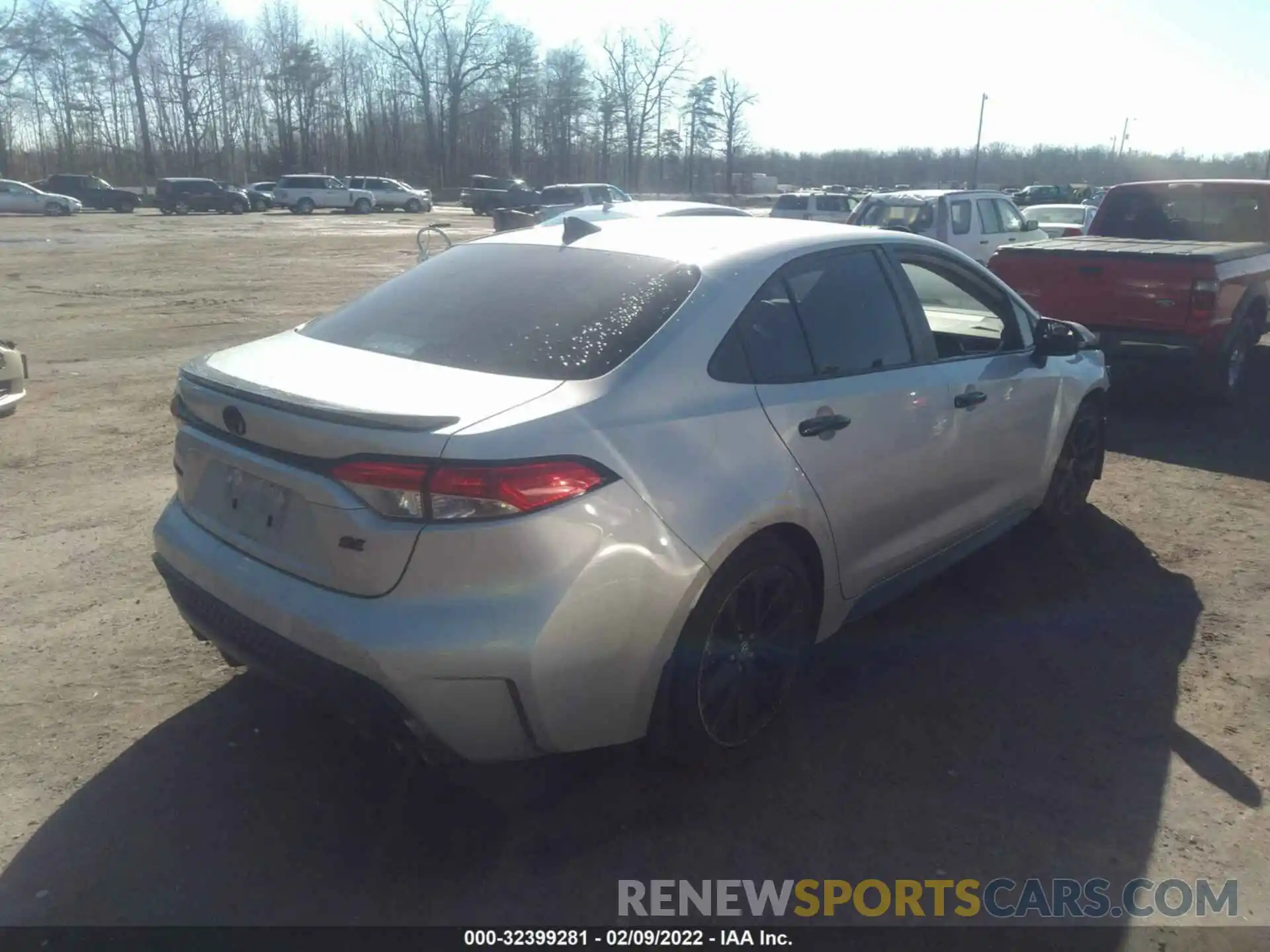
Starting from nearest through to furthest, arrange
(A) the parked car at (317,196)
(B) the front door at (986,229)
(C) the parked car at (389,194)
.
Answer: (B) the front door at (986,229)
(A) the parked car at (317,196)
(C) the parked car at (389,194)

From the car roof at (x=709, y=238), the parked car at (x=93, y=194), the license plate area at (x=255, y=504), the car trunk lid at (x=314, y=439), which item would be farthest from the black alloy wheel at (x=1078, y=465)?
the parked car at (x=93, y=194)

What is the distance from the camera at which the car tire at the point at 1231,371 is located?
812cm

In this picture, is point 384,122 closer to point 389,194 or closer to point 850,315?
point 389,194

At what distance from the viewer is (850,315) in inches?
148

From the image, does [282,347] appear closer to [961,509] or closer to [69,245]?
[961,509]

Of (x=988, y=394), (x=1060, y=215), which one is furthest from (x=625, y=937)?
(x=1060, y=215)

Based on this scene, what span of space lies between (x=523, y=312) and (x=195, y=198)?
165 feet

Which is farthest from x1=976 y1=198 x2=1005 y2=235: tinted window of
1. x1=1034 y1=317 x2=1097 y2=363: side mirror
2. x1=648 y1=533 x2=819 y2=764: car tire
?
x1=648 y1=533 x2=819 y2=764: car tire

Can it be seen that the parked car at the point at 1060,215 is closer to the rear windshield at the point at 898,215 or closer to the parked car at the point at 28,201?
the rear windshield at the point at 898,215

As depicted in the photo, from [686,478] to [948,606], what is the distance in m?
2.27

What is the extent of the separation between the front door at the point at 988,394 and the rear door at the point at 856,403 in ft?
0.58

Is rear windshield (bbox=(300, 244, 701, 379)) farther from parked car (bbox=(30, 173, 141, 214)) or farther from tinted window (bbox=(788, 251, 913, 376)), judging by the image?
parked car (bbox=(30, 173, 141, 214))

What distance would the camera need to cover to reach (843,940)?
2.64m

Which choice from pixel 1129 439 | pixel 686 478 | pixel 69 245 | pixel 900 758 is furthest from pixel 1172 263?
pixel 69 245
